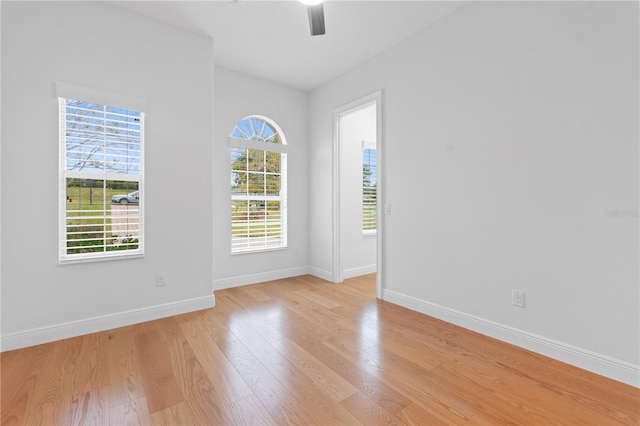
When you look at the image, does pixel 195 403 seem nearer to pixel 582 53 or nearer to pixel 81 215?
pixel 81 215

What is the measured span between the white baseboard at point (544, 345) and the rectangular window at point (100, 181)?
300cm

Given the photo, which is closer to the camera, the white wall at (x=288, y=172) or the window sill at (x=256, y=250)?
the white wall at (x=288, y=172)

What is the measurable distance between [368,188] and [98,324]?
381cm

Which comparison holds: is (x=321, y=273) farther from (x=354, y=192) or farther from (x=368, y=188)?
(x=368, y=188)

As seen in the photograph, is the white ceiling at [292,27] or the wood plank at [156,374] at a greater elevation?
the white ceiling at [292,27]

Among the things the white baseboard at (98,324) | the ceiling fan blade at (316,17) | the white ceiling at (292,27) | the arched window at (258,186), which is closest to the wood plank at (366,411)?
the white baseboard at (98,324)

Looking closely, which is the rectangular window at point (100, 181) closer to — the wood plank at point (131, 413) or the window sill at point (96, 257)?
the window sill at point (96, 257)

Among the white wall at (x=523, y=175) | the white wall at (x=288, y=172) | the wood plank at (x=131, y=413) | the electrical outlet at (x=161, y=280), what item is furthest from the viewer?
the white wall at (x=288, y=172)

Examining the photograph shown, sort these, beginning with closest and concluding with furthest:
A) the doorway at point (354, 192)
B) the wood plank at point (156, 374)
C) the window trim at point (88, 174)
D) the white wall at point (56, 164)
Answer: the wood plank at point (156, 374), the white wall at point (56, 164), the window trim at point (88, 174), the doorway at point (354, 192)

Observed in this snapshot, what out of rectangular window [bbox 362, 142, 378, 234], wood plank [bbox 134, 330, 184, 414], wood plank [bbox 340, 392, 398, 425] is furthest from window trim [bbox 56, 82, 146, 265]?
rectangular window [bbox 362, 142, 378, 234]

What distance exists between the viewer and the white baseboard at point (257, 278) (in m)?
4.01

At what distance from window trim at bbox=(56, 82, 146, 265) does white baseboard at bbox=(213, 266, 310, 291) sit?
50.3 inches

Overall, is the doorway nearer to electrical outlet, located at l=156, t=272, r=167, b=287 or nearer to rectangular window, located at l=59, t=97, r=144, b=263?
electrical outlet, located at l=156, t=272, r=167, b=287

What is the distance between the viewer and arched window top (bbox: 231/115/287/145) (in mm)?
4223
